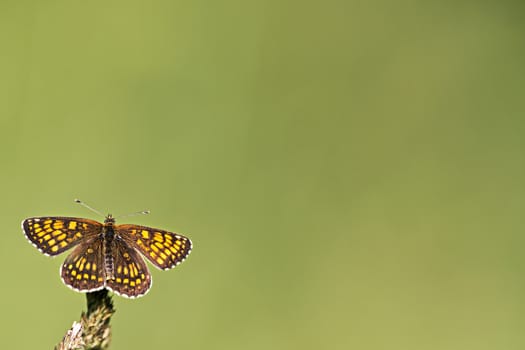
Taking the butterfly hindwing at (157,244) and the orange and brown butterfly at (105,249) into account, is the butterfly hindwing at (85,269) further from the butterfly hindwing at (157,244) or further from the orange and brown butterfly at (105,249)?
the butterfly hindwing at (157,244)

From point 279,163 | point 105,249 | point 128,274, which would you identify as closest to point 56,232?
point 105,249

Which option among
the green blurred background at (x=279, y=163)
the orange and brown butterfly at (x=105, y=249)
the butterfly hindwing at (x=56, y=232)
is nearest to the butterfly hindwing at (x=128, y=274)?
the orange and brown butterfly at (x=105, y=249)

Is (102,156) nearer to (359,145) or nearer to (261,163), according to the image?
(261,163)

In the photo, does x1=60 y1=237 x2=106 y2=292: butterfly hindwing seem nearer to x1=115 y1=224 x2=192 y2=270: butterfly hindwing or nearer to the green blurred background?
x1=115 y1=224 x2=192 y2=270: butterfly hindwing

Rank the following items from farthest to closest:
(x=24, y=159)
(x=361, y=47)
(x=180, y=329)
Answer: (x=361, y=47)
(x=24, y=159)
(x=180, y=329)

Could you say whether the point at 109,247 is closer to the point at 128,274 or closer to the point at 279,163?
the point at 128,274

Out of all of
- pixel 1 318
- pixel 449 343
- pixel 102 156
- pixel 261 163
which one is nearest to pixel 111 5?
pixel 102 156

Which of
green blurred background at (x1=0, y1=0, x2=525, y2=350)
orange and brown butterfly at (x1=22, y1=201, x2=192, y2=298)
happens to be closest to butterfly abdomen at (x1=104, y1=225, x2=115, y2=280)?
orange and brown butterfly at (x1=22, y1=201, x2=192, y2=298)
